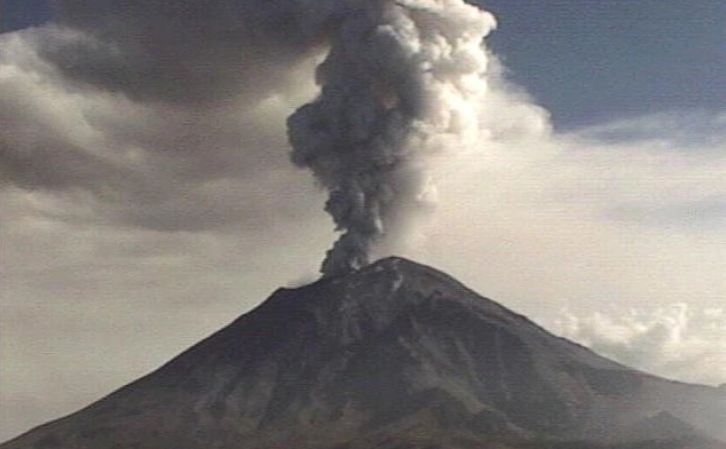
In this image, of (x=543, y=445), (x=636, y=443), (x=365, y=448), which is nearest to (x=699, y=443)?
(x=636, y=443)

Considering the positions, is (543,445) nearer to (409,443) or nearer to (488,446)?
(488,446)

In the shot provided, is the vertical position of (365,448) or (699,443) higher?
(365,448)

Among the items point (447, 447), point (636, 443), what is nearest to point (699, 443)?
point (636, 443)

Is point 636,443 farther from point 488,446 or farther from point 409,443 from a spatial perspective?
point 409,443

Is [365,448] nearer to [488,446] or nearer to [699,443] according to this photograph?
[488,446]

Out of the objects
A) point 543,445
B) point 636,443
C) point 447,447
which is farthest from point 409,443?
point 636,443

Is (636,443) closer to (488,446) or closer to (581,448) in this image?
(581,448)

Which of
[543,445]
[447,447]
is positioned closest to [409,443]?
[447,447]
